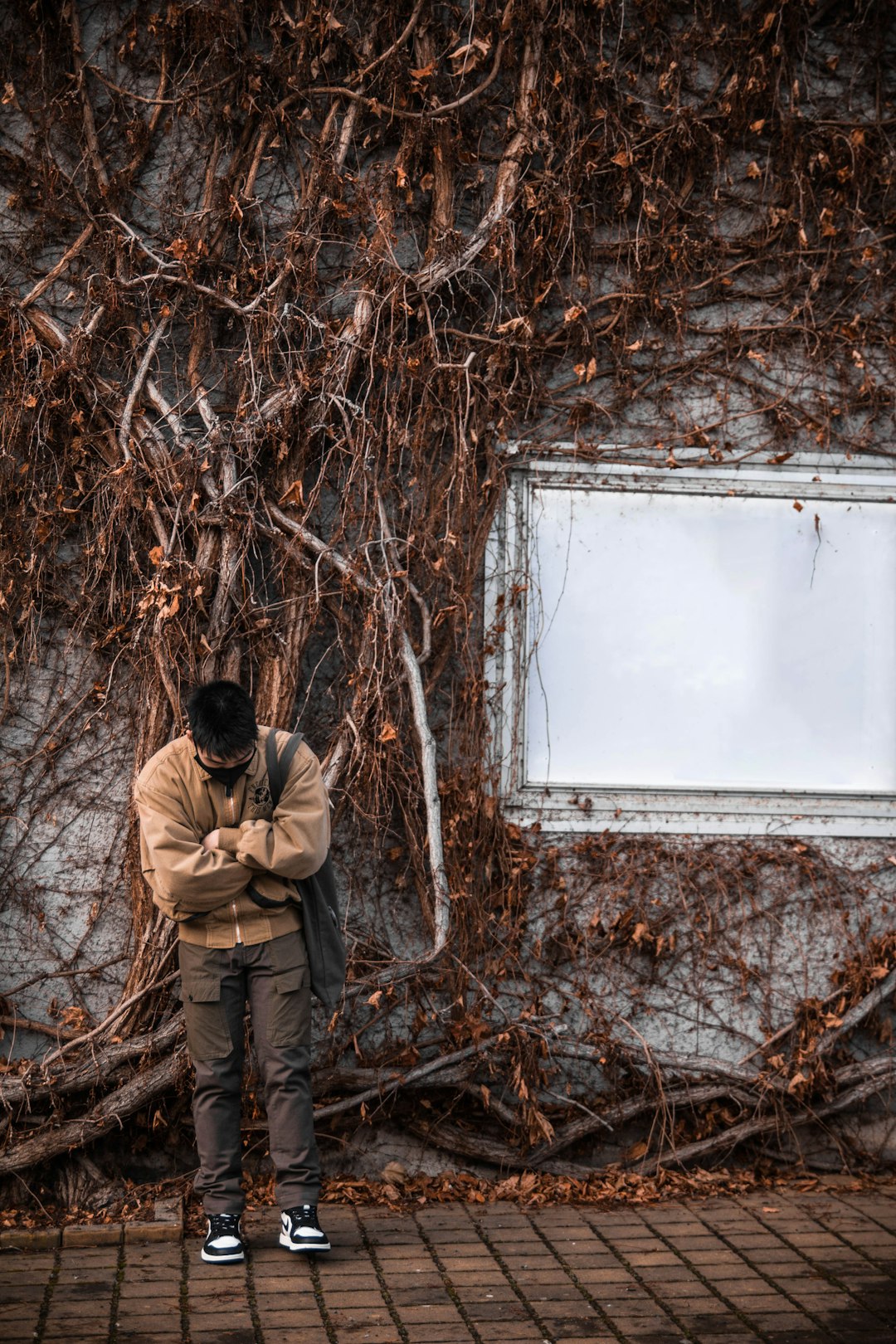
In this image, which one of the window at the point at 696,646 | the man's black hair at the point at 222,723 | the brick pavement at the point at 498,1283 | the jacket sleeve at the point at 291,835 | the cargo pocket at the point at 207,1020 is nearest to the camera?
the brick pavement at the point at 498,1283

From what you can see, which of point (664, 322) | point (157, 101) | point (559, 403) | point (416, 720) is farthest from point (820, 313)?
point (157, 101)

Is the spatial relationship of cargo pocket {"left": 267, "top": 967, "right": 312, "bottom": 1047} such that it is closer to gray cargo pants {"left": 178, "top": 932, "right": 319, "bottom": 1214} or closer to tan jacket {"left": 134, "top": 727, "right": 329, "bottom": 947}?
gray cargo pants {"left": 178, "top": 932, "right": 319, "bottom": 1214}

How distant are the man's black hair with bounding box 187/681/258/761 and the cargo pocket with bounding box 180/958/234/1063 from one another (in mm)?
799

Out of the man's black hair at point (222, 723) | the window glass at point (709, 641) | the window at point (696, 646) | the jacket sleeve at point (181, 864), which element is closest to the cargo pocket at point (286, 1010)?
the jacket sleeve at point (181, 864)

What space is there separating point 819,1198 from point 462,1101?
147cm

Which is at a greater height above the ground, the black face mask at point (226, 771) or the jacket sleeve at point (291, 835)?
the black face mask at point (226, 771)

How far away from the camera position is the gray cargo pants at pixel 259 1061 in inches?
186

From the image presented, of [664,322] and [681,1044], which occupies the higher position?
[664,322]

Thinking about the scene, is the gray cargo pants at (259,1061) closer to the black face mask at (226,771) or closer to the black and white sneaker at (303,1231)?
the black and white sneaker at (303,1231)

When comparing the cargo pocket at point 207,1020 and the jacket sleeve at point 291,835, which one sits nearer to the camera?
the jacket sleeve at point 291,835

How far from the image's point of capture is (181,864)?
457cm

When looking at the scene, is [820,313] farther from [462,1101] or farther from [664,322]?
[462,1101]

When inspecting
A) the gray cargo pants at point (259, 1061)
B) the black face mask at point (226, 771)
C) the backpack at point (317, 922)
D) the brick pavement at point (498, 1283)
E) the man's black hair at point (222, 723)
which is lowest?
the brick pavement at point (498, 1283)

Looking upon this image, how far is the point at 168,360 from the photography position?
564 centimetres
